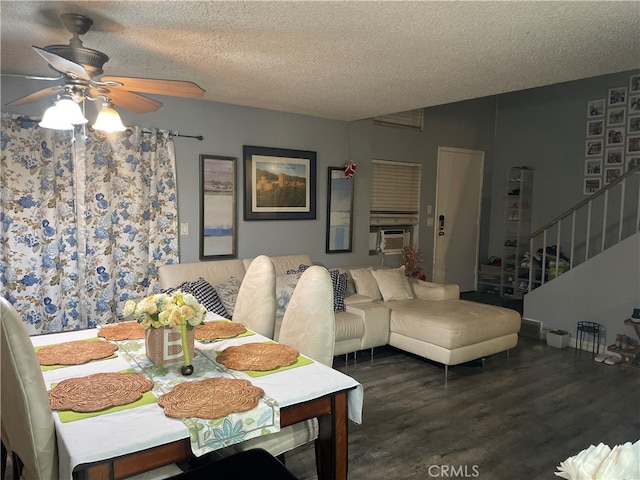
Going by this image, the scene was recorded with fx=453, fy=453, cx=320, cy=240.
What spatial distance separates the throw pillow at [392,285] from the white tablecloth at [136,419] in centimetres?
262

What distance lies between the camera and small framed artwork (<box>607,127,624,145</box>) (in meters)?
5.45

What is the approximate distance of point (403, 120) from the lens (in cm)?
556

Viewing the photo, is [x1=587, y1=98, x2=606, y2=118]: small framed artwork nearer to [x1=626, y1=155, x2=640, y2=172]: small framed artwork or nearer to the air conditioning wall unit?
[x1=626, y1=155, x2=640, y2=172]: small framed artwork

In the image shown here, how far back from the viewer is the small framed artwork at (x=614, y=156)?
5457 mm

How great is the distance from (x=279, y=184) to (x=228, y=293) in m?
1.38

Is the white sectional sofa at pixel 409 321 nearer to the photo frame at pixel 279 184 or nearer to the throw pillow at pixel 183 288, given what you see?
the throw pillow at pixel 183 288

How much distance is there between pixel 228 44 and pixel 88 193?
1.83m

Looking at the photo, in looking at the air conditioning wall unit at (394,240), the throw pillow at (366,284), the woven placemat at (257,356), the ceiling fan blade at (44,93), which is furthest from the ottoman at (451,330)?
the ceiling fan blade at (44,93)

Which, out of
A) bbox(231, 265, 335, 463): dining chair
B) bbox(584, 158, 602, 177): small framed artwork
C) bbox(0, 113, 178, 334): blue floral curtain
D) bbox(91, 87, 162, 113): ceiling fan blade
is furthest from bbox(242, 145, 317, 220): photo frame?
bbox(584, 158, 602, 177): small framed artwork

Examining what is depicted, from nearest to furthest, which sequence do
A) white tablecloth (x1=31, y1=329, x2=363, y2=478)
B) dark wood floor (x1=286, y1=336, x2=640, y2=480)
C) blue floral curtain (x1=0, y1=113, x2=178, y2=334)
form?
1. white tablecloth (x1=31, y1=329, x2=363, y2=478)
2. dark wood floor (x1=286, y1=336, x2=640, y2=480)
3. blue floral curtain (x1=0, y1=113, x2=178, y2=334)

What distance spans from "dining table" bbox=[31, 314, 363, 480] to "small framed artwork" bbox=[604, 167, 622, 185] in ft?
17.0

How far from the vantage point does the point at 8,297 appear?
329 centimetres

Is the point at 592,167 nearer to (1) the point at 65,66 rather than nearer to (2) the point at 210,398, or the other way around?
(2) the point at 210,398

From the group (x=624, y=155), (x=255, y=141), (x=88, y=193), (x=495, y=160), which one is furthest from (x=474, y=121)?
(x=88, y=193)
